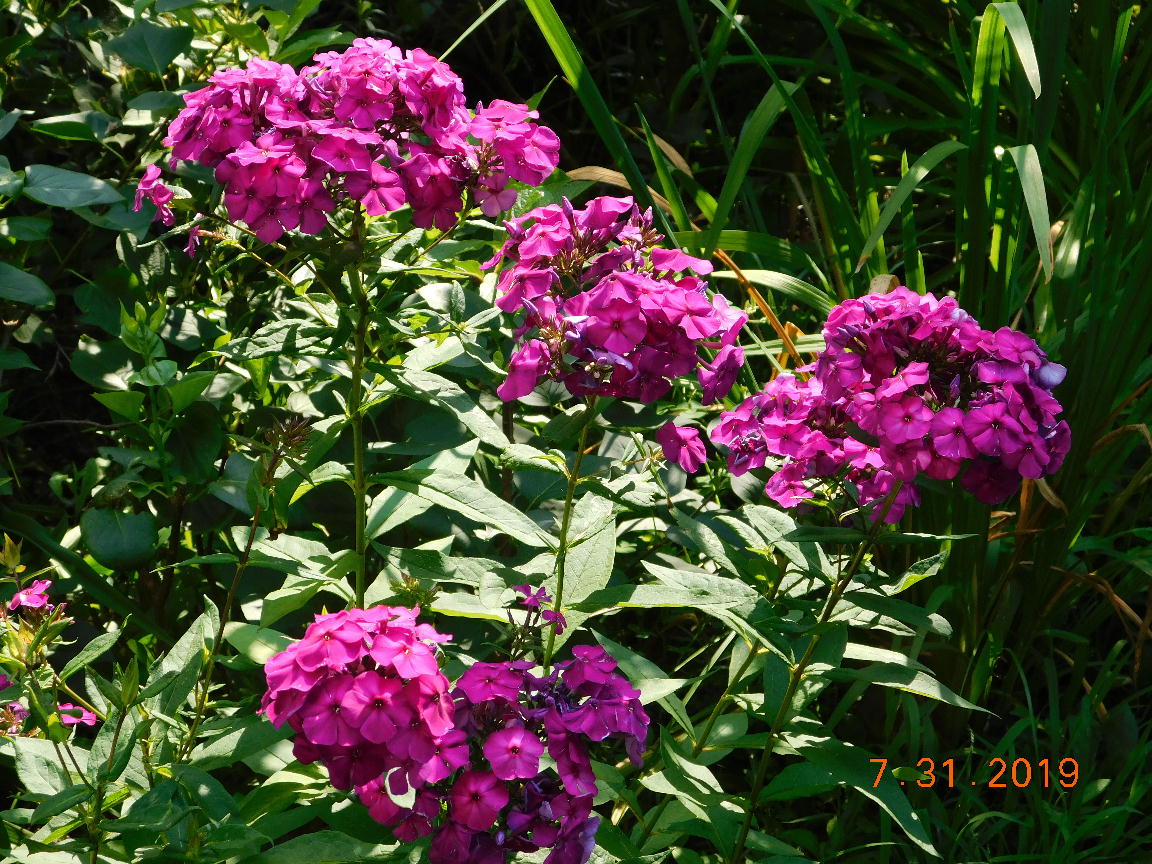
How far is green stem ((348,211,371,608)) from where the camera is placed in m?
1.33

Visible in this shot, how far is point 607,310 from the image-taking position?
1154 millimetres

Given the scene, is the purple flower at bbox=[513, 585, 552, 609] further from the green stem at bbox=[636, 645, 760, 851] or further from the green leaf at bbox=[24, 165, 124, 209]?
the green leaf at bbox=[24, 165, 124, 209]

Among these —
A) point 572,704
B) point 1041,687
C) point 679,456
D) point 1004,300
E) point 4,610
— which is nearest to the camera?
point 572,704

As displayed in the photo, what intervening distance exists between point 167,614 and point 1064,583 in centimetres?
157

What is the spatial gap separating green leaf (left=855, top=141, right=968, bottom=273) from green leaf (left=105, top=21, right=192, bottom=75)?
4.10 feet

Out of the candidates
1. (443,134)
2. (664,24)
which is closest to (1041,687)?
(443,134)

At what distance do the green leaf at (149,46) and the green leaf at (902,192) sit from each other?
1.25 m

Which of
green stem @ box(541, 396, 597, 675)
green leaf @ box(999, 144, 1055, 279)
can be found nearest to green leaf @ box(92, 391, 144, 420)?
green stem @ box(541, 396, 597, 675)

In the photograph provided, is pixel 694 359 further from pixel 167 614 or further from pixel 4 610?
pixel 167 614

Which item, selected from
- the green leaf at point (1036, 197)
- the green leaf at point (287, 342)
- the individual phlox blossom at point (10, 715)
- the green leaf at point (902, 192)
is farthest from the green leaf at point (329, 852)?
the green leaf at point (1036, 197)

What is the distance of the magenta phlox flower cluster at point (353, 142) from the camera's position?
48.6 inches

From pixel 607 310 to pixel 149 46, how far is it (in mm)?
1263

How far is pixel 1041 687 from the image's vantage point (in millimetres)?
2166

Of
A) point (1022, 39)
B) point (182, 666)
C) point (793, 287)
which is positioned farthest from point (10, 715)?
point (1022, 39)
